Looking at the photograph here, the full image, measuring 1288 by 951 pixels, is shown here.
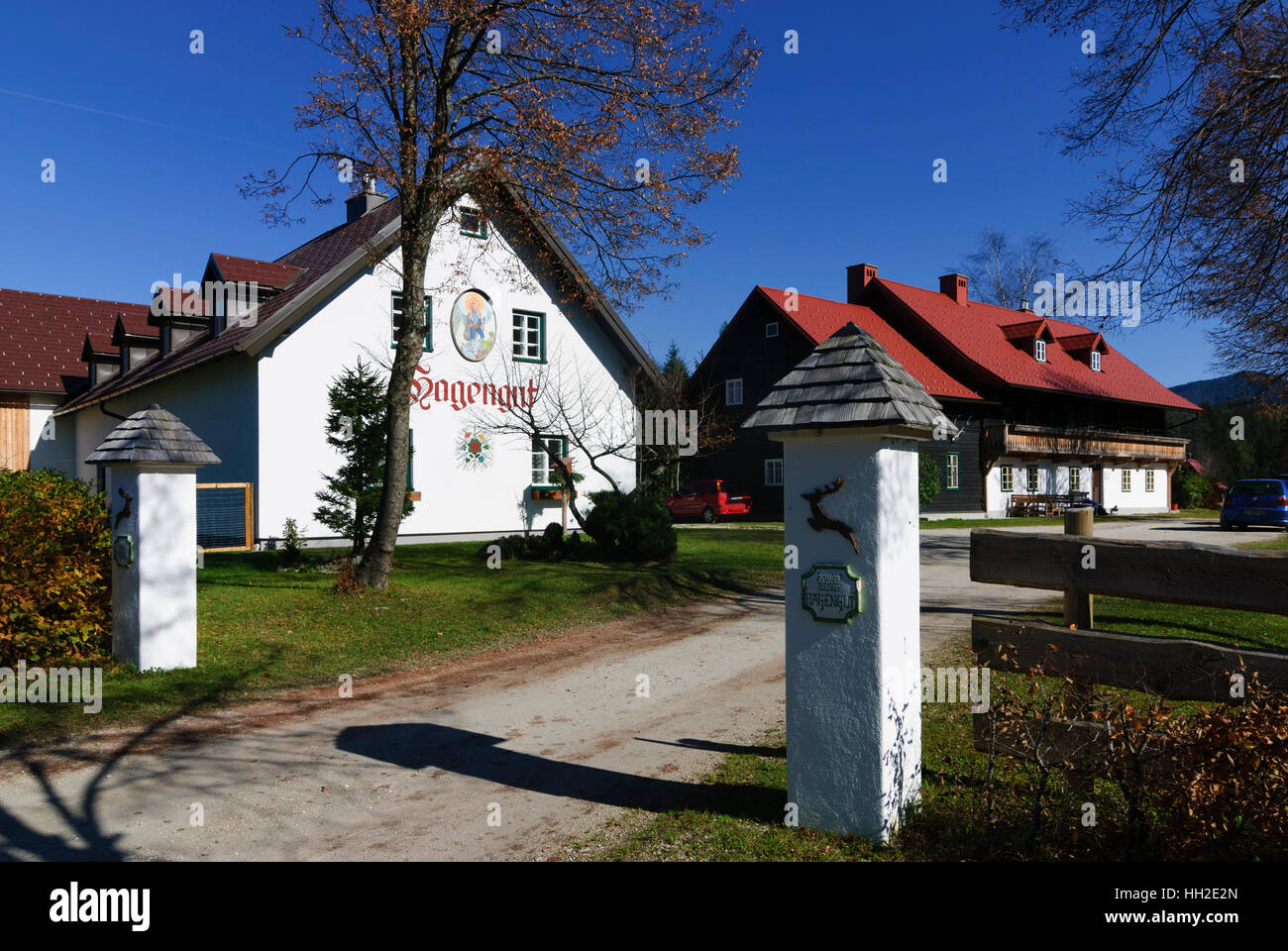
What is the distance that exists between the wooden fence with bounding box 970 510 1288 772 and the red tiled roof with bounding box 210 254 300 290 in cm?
2118

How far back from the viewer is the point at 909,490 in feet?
14.9

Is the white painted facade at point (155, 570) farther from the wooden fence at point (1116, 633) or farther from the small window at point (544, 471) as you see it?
the small window at point (544, 471)

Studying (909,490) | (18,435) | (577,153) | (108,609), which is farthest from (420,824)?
(18,435)

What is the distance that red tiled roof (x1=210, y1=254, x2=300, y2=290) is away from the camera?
21625 millimetres

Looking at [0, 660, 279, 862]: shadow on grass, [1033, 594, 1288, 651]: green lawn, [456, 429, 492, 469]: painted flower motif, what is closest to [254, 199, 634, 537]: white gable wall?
[456, 429, 492, 469]: painted flower motif

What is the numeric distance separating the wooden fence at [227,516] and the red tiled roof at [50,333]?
10177mm

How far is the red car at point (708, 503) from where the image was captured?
3519 cm

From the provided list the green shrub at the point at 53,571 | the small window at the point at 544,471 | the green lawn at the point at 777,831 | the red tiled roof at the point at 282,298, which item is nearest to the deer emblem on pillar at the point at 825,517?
the green lawn at the point at 777,831

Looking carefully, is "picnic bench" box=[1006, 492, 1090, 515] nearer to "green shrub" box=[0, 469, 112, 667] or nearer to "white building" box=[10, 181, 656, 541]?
"white building" box=[10, 181, 656, 541]

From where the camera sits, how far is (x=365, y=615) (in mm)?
10977

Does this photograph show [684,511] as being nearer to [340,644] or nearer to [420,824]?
[340,644]
